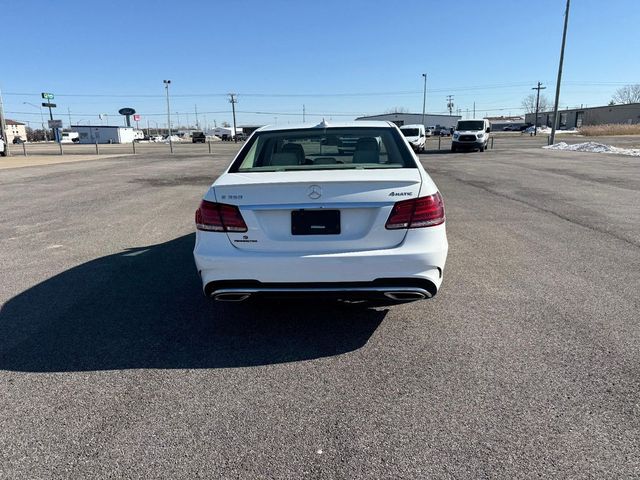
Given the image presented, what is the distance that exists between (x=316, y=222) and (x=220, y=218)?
71 cm

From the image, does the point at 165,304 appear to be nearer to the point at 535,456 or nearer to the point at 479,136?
the point at 535,456

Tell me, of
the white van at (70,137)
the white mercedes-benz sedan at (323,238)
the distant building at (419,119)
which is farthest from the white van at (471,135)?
the distant building at (419,119)

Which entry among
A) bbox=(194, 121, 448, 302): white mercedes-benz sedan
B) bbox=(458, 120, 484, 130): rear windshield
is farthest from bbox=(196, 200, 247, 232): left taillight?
bbox=(458, 120, 484, 130): rear windshield

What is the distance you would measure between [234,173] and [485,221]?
18.8 ft

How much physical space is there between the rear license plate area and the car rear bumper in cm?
17

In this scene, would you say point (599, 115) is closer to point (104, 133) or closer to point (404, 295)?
point (104, 133)

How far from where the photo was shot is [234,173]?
13.3ft

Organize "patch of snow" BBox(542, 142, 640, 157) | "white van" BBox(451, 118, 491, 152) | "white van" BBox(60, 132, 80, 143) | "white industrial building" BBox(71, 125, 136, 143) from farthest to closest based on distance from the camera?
"white van" BBox(60, 132, 80, 143) < "white industrial building" BBox(71, 125, 136, 143) < "white van" BBox(451, 118, 491, 152) < "patch of snow" BBox(542, 142, 640, 157)

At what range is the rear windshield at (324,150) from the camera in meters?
4.21

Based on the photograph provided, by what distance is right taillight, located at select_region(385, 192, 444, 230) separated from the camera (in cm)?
347

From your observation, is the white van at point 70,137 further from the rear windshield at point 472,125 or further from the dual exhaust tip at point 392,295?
the dual exhaust tip at point 392,295

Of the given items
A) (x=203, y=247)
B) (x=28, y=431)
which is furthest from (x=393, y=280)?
(x=28, y=431)

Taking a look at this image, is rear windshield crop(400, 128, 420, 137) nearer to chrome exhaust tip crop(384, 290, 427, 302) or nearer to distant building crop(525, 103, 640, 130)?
chrome exhaust tip crop(384, 290, 427, 302)

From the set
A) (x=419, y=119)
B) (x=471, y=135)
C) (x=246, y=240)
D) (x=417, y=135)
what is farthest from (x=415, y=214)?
(x=419, y=119)
